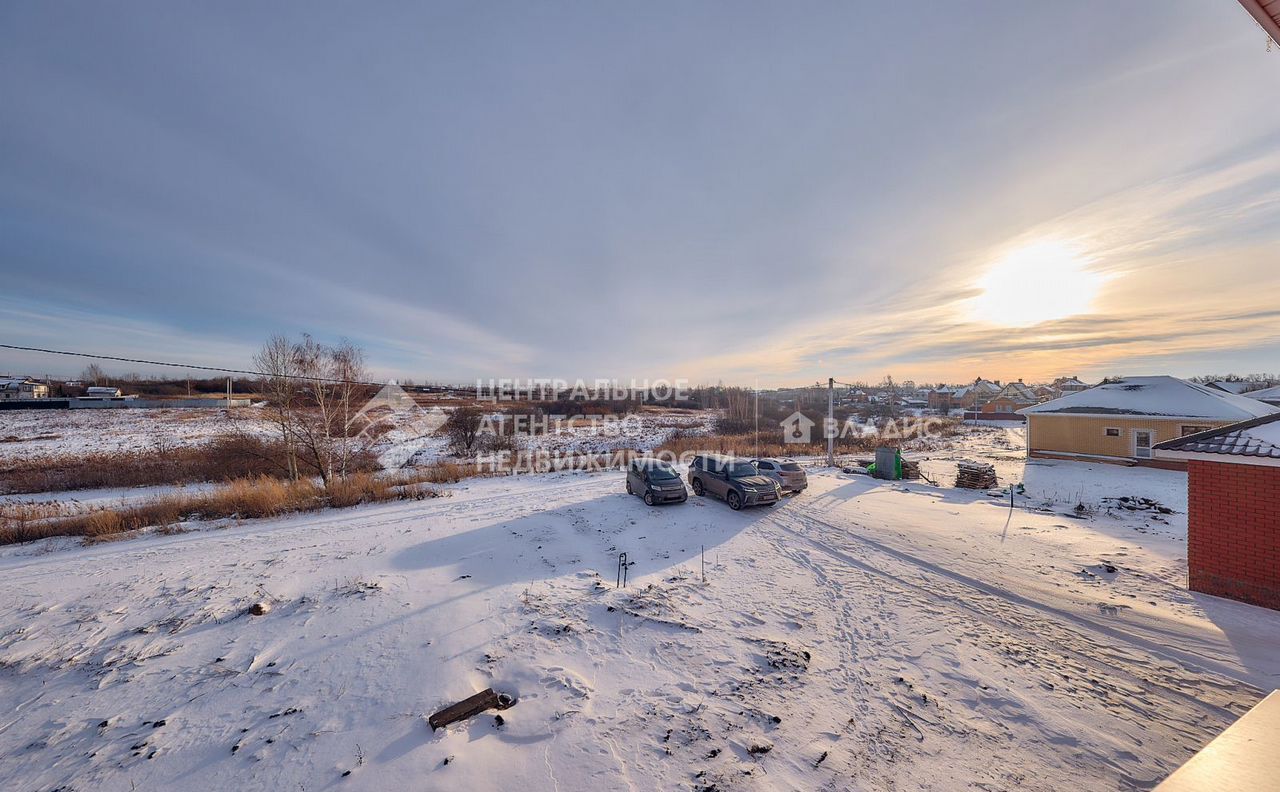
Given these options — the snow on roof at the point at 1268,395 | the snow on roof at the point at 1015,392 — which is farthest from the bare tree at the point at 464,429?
the snow on roof at the point at 1015,392

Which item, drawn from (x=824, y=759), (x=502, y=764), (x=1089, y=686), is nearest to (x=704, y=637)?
(x=824, y=759)

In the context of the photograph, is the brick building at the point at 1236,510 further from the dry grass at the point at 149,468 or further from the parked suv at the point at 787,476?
the dry grass at the point at 149,468

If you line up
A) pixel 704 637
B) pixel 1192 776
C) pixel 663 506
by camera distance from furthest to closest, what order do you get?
pixel 663 506 < pixel 704 637 < pixel 1192 776

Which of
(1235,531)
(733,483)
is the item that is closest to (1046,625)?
(1235,531)

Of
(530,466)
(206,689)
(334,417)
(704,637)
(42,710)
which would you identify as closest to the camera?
(42,710)

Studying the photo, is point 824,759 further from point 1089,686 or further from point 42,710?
point 42,710

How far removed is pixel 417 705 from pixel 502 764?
55.4 inches

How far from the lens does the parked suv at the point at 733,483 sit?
13.8 m

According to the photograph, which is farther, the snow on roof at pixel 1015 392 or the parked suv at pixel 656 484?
the snow on roof at pixel 1015 392

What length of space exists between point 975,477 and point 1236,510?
10.5 m

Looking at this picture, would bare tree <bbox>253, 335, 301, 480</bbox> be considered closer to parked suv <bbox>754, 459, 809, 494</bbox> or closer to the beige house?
parked suv <bbox>754, 459, 809, 494</bbox>

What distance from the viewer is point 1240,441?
7414 millimetres

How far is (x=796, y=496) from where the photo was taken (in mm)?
15875

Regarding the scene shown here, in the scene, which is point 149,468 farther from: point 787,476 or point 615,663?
point 787,476
